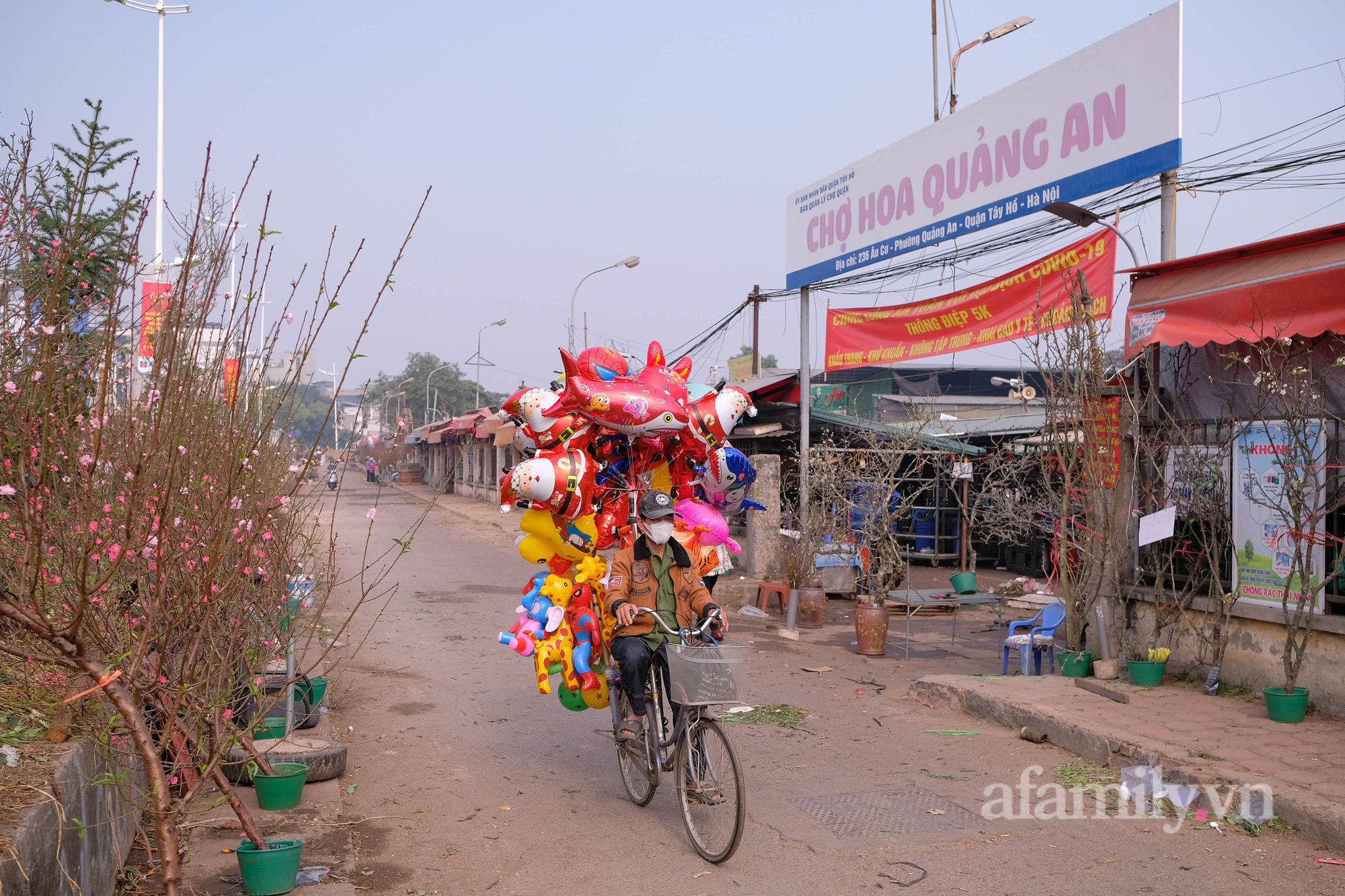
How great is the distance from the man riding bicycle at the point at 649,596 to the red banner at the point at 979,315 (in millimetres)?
5069

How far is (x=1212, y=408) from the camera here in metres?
8.34

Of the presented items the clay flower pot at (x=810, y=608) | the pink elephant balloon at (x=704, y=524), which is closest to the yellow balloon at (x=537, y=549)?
the pink elephant balloon at (x=704, y=524)

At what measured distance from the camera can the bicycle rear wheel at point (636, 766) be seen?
18.0 feet

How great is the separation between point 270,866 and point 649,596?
2.24 metres

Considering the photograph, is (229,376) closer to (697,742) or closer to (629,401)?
(629,401)

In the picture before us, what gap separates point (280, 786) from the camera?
5.39 m

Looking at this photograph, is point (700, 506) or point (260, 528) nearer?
point (260, 528)

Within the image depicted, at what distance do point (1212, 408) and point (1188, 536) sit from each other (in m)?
1.12

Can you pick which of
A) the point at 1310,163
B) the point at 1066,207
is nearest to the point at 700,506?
the point at 1066,207

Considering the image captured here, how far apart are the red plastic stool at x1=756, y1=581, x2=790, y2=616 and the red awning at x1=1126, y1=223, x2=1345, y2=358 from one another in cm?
609

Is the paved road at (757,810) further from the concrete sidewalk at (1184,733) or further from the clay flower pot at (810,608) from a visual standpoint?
the clay flower pot at (810,608)

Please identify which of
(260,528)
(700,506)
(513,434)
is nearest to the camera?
(260,528)

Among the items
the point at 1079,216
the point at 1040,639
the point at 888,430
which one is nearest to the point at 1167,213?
the point at 1079,216

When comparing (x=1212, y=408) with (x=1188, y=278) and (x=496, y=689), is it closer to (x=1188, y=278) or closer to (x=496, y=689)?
(x=1188, y=278)
